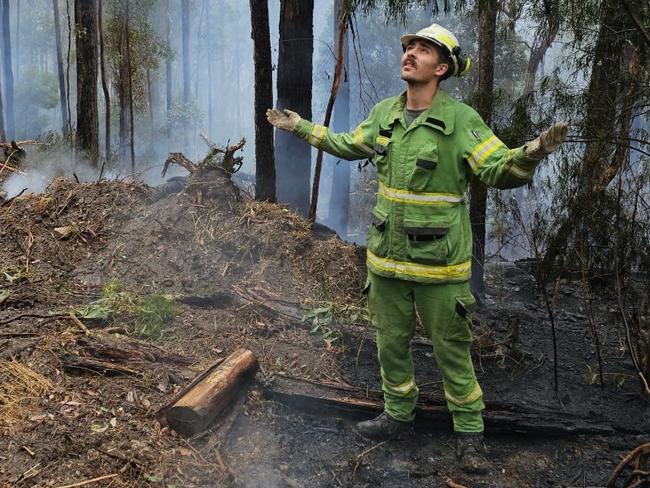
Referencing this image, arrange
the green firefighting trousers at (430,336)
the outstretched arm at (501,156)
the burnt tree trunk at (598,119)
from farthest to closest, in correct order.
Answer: the burnt tree trunk at (598,119) → the green firefighting trousers at (430,336) → the outstretched arm at (501,156)

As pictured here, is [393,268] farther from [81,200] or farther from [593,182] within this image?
[81,200]

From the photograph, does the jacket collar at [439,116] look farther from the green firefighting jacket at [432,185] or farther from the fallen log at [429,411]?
the fallen log at [429,411]

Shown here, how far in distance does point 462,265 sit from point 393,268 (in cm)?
40

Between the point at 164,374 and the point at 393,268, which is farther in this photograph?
the point at 164,374

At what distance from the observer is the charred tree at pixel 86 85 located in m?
11.4

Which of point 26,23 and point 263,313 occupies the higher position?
point 26,23

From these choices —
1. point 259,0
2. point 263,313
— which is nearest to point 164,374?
point 263,313

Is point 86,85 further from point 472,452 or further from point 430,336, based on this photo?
point 472,452

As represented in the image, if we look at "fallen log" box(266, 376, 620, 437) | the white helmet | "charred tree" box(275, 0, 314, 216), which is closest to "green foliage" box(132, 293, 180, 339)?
"fallen log" box(266, 376, 620, 437)

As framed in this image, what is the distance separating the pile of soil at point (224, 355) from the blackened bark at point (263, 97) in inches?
47.5

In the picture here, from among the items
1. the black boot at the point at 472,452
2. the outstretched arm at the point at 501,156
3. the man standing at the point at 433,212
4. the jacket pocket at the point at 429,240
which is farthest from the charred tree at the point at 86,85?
the black boot at the point at 472,452

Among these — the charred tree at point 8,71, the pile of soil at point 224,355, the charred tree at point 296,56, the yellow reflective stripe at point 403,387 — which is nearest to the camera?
the pile of soil at point 224,355

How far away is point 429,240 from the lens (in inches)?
124

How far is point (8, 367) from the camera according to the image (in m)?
3.43
